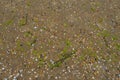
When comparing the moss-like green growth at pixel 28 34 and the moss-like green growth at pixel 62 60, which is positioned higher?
the moss-like green growth at pixel 28 34

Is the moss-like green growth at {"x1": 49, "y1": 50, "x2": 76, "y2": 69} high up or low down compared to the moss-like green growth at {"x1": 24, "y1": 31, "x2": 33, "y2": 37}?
down

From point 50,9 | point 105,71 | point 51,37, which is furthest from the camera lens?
point 50,9

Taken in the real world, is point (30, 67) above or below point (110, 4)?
below

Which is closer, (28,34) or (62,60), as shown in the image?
(62,60)

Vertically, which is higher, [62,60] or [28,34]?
[28,34]

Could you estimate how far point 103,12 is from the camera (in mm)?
15508

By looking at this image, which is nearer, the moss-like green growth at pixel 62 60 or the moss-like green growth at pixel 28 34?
the moss-like green growth at pixel 62 60

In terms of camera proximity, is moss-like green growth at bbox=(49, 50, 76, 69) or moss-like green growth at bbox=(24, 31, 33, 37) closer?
moss-like green growth at bbox=(49, 50, 76, 69)

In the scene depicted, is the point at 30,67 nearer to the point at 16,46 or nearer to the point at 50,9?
the point at 16,46

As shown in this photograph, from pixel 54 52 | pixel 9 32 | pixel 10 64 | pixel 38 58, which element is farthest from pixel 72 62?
pixel 9 32

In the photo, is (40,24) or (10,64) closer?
(10,64)

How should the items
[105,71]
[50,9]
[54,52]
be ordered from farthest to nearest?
1. [50,9]
2. [54,52]
3. [105,71]

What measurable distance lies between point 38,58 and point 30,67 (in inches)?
31.3

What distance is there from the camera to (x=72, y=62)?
12188 millimetres
